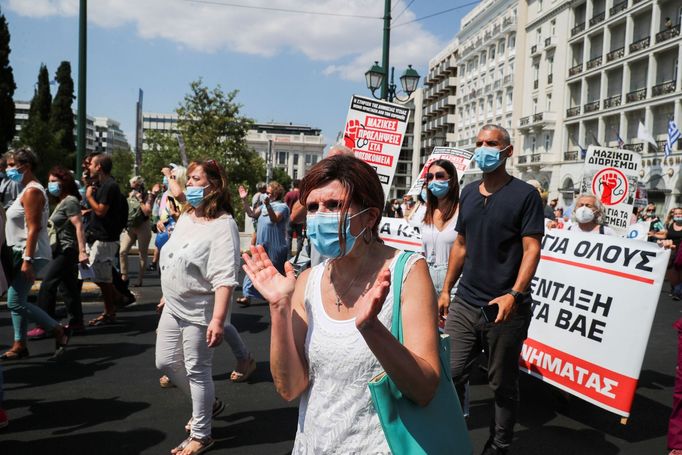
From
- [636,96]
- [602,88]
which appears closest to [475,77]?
[602,88]

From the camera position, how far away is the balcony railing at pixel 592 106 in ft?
142

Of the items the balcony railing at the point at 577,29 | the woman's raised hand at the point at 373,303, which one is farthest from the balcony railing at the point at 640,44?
the woman's raised hand at the point at 373,303

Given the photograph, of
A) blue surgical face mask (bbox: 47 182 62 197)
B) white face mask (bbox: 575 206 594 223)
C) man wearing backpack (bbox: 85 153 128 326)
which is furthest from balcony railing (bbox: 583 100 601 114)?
blue surgical face mask (bbox: 47 182 62 197)

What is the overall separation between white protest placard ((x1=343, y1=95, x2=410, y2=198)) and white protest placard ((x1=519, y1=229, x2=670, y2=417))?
8.69ft

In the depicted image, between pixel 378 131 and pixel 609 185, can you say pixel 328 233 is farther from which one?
pixel 609 185

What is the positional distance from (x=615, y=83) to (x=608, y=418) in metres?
42.4

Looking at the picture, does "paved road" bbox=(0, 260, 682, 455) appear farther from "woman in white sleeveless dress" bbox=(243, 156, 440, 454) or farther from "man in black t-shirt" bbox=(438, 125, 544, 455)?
"woman in white sleeveless dress" bbox=(243, 156, 440, 454)

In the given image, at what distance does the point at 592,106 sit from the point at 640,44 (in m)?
6.52

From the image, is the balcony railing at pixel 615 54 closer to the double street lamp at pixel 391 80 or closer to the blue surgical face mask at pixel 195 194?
Result: the double street lamp at pixel 391 80

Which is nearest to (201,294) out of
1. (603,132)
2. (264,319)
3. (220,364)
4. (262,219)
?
(220,364)

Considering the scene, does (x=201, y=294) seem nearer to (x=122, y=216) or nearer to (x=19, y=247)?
(x=19, y=247)

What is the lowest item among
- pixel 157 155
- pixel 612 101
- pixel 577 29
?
pixel 157 155

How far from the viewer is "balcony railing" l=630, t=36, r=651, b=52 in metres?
37.1

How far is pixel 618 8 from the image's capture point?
40.8 m
